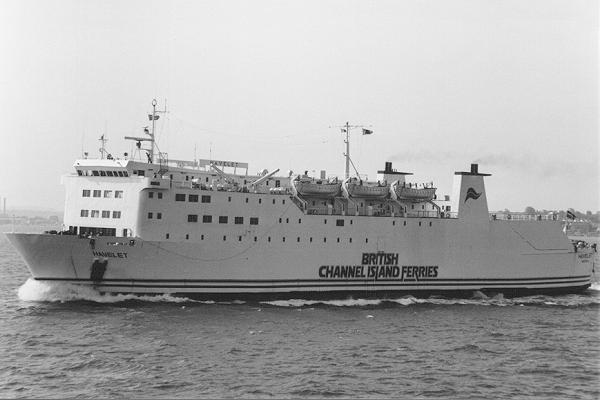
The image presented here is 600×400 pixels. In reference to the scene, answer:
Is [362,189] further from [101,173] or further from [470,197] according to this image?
[101,173]

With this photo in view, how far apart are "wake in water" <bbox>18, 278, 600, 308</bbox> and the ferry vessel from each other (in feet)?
0.99

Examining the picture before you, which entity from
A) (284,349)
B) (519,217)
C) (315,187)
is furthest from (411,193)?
(284,349)

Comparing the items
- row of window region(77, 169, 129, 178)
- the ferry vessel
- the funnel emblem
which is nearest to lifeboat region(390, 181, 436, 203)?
the ferry vessel

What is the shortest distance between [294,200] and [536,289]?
13.6 meters

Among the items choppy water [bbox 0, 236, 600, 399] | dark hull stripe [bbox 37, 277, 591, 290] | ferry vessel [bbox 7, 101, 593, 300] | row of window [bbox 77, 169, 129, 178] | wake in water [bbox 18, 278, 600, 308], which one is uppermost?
row of window [bbox 77, 169, 129, 178]

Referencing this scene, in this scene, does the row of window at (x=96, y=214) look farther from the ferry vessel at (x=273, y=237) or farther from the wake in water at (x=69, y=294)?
the wake in water at (x=69, y=294)

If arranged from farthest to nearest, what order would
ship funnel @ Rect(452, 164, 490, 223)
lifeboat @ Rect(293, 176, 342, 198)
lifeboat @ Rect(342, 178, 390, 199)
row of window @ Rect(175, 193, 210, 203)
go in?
ship funnel @ Rect(452, 164, 490, 223) → lifeboat @ Rect(342, 178, 390, 199) → lifeboat @ Rect(293, 176, 342, 198) → row of window @ Rect(175, 193, 210, 203)

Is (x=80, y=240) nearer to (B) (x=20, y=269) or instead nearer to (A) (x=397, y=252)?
(A) (x=397, y=252)

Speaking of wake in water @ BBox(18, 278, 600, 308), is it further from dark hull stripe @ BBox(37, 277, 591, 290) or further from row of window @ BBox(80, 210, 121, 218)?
row of window @ BBox(80, 210, 121, 218)

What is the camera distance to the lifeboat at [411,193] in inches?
1255

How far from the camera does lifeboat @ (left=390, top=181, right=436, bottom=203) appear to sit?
105ft

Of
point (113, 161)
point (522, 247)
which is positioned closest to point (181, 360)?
point (113, 161)

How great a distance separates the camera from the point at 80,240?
993 inches

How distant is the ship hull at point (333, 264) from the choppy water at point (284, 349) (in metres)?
0.65
